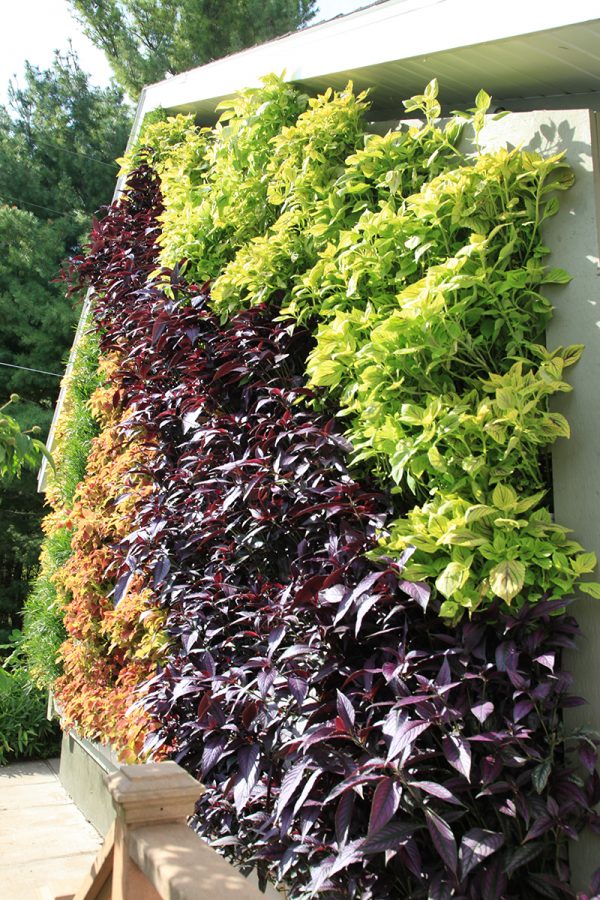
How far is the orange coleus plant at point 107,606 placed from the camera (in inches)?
156

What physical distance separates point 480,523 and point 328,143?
1.60m

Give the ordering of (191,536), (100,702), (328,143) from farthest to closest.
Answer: (100,702), (191,536), (328,143)

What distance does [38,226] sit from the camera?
13.5 meters

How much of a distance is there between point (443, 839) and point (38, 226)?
1333 cm

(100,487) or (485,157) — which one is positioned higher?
(485,157)

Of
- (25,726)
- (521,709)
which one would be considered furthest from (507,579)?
(25,726)

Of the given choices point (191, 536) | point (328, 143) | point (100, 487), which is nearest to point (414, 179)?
point (328, 143)

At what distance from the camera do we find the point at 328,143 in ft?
9.80

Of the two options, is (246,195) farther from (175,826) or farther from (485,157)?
(175,826)

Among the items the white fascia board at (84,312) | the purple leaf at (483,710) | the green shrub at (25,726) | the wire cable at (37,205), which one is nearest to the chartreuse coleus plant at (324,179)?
the purple leaf at (483,710)

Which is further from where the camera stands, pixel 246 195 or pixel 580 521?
pixel 246 195

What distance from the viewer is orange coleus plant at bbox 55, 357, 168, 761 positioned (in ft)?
13.0

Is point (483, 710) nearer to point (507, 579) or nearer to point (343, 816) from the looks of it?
point (507, 579)

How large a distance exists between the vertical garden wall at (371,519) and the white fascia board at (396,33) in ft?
0.70
